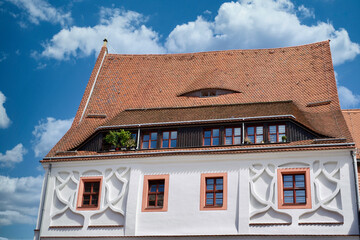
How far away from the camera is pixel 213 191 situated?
76.7 ft

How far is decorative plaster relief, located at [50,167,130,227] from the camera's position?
78.7 ft

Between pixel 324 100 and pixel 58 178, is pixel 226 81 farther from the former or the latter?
pixel 58 178

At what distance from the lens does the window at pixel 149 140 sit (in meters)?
25.5

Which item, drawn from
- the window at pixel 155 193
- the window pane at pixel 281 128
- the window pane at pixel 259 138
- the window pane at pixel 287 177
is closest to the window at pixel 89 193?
the window at pixel 155 193

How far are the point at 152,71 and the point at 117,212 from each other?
1115cm

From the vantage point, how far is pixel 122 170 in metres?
24.8

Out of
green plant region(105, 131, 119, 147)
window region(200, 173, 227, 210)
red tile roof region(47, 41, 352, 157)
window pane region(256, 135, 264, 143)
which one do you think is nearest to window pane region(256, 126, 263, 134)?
window pane region(256, 135, 264, 143)

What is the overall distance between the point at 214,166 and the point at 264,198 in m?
2.77

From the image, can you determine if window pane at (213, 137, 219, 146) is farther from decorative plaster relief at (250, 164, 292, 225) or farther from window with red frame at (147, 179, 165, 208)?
window with red frame at (147, 179, 165, 208)

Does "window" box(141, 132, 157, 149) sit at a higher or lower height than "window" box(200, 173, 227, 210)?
higher

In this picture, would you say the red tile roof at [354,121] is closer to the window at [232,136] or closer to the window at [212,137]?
the window at [232,136]

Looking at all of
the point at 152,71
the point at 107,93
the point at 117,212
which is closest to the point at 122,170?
the point at 117,212

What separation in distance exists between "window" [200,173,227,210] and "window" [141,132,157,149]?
3.25m

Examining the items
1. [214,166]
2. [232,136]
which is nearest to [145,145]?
[214,166]
